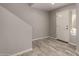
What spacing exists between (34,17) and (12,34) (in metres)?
3.03

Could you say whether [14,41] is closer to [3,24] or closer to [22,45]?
[22,45]

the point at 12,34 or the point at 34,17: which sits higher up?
the point at 34,17

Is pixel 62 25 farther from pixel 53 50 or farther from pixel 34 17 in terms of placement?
pixel 53 50

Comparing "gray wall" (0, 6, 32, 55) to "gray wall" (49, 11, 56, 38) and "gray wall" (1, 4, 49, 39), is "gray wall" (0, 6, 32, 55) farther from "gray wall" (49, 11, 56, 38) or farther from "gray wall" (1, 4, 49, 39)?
"gray wall" (49, 11, 56, 38)

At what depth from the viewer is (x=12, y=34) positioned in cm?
273

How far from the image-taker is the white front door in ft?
15.3

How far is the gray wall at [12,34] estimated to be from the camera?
2482 millimetres

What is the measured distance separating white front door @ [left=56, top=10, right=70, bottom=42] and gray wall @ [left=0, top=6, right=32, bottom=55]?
2246mm

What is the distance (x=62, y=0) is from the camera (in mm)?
913

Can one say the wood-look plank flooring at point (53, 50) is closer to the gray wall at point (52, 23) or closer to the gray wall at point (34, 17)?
the gray wall at point (34, 17)

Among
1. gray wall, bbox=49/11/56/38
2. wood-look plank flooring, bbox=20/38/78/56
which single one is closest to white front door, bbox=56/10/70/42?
gray wall, bbox=49/11/56/38

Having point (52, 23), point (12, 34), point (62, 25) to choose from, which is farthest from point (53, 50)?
point (52, 23)

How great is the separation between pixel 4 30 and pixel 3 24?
167mm

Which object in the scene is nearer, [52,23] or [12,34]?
[12,34]
